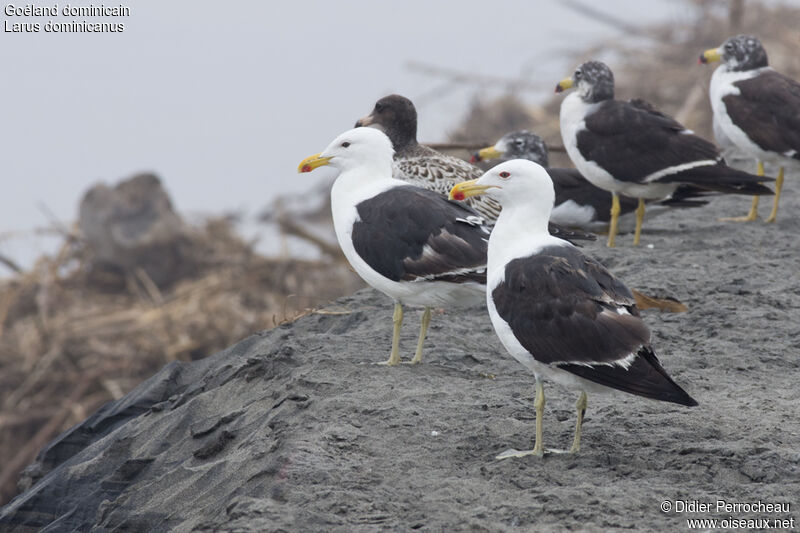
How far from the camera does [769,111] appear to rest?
779 centimetres

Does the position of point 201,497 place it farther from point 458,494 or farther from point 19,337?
point 19,337

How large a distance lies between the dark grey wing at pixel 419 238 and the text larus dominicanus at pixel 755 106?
124 inches

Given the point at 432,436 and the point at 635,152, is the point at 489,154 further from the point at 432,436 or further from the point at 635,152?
the point at 432,436

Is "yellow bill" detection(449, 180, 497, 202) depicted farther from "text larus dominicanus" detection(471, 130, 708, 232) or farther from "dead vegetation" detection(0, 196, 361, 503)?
"dead vegetation" detection(0, 196, 361, 503)

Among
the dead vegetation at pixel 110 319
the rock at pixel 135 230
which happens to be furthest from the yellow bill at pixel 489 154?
the rock at pixel 135 230

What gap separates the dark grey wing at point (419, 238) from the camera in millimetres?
5145

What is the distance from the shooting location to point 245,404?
516 centimetres

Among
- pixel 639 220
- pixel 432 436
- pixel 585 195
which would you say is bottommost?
pixel 432 436

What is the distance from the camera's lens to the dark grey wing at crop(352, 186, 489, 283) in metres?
5.14

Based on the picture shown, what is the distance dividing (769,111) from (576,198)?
1.42m

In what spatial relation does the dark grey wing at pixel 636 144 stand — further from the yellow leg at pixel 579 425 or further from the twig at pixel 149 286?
the twig at pixel 149 286

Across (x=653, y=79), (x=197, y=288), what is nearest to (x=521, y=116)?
(x=653, y=79)

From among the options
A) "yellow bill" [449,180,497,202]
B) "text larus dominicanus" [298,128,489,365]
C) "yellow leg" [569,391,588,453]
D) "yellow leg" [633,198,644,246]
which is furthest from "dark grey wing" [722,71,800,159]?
"yellow leg" [569,391,588,453]

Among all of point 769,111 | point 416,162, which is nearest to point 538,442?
point 416,162
